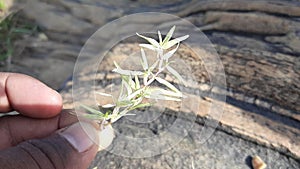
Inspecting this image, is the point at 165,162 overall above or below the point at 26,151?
below

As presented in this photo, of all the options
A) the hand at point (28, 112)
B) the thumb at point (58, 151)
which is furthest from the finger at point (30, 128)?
the thumb at point (58, 151)

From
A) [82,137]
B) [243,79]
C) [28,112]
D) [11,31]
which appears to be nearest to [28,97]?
[28,112]

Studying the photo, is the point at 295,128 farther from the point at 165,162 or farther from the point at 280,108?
the point at 165,162

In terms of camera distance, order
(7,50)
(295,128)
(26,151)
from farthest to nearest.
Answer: (7,50) → (295,128) → (26,151)

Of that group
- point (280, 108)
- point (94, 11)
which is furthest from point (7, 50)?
point (280, 108)

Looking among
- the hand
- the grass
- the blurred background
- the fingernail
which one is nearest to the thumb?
the fingernail

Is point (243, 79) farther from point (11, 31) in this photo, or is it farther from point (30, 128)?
point (11, 31)
